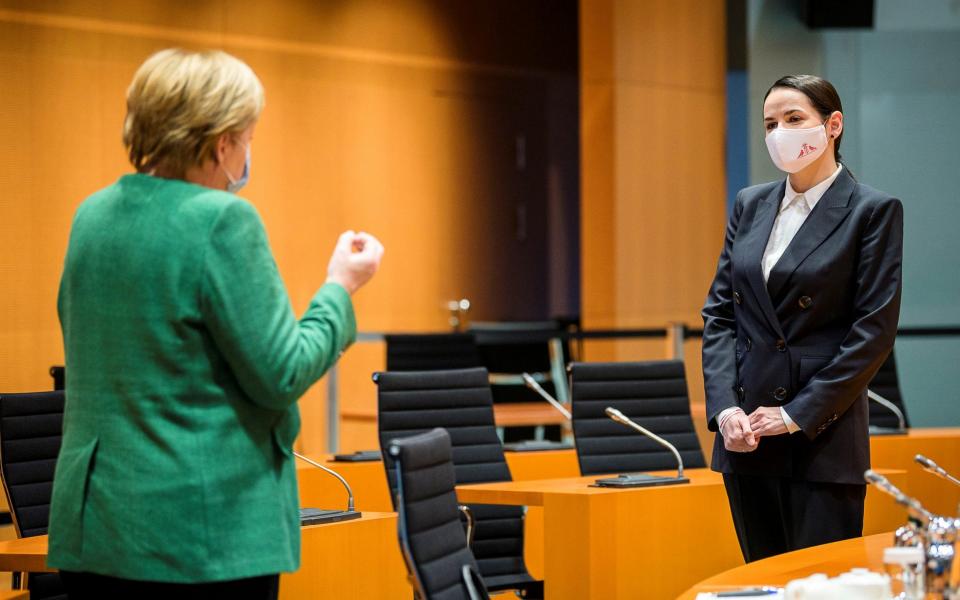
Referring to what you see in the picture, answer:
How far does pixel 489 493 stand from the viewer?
3451 millimetres

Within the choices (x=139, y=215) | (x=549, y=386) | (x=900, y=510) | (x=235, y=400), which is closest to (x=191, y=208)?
Answer: (x=139, y=215)

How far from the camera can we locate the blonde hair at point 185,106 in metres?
1.67

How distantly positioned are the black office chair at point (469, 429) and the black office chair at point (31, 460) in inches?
36.7

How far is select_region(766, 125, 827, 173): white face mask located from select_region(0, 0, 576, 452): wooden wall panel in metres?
3.66

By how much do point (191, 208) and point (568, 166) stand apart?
302 inches

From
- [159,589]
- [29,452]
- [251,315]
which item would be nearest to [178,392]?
[251,315]

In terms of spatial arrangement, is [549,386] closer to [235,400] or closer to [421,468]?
[421,468]

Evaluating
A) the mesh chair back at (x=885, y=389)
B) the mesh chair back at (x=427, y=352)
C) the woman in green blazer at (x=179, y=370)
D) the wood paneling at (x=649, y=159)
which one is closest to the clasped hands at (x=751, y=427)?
the woman in green blazer at (x=179, y=370)

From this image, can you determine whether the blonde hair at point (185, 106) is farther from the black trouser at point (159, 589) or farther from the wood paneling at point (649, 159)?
the wood paneling at point (649, 159)

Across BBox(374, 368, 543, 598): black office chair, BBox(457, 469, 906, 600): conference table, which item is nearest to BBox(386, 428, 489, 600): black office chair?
BBox(457, 469, 906, 600): conference table

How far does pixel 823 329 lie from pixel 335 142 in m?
5.63

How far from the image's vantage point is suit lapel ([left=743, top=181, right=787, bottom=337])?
267 centimetres

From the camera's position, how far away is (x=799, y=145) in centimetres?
270

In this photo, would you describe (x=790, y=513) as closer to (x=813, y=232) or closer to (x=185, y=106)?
(x=813, y=232)
